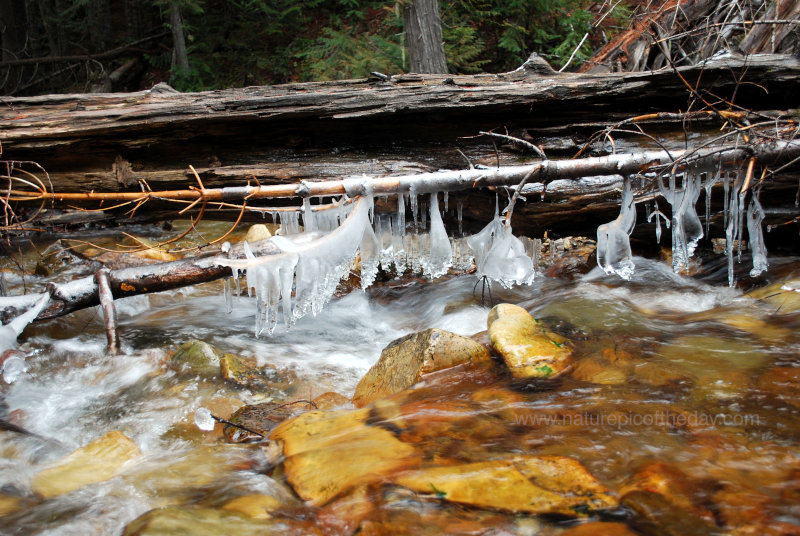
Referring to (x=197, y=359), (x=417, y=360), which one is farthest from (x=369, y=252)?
(x=197, y=359)

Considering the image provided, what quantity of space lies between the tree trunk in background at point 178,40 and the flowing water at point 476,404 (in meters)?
8.54

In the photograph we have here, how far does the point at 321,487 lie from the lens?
2.45m

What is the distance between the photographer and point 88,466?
2.93 m

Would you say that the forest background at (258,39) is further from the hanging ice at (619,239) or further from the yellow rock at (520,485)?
the yellow rock at (520,485)

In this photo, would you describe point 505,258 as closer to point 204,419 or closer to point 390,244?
point 390,244

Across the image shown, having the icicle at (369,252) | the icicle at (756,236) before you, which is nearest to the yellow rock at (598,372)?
the icicle at (369,252)

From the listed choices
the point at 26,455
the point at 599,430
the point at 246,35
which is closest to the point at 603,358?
the point at 599,430

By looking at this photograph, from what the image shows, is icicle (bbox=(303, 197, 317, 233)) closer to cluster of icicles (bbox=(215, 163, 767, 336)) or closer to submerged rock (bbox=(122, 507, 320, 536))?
cluster of icicles (bbox=(215, 163, 767, 336))

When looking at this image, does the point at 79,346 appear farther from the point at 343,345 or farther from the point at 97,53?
the point at 97,53

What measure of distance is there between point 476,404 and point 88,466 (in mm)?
2236

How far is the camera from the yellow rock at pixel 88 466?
8.96ft

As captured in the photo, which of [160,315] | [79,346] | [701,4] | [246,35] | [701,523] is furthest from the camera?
[246,35]

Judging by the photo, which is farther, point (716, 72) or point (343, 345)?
point (343, 345)

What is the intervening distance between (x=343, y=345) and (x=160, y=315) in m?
2.15
